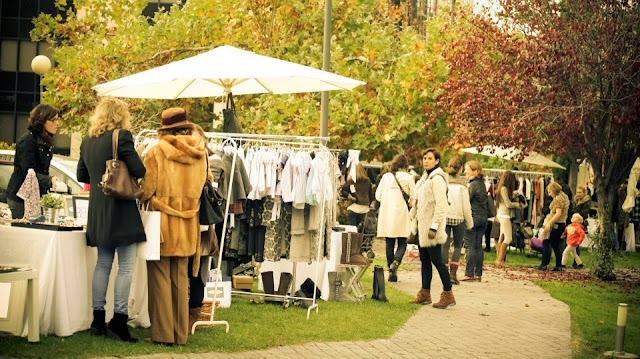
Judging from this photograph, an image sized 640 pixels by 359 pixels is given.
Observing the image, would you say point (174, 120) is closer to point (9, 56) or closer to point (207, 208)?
point (207, 208)

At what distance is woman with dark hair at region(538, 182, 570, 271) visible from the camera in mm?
19766

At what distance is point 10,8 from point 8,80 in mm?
3631

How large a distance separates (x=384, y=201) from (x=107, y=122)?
815 cm

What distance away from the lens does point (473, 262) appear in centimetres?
1702

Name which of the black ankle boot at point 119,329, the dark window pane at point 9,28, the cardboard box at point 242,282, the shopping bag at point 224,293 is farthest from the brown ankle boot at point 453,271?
the dark window pane at point 9,28

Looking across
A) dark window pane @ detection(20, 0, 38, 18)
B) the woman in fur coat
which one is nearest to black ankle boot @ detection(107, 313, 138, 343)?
the woman in fur coat

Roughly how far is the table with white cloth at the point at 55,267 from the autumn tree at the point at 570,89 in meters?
11.2

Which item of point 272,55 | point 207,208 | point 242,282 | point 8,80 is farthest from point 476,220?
point 8,80

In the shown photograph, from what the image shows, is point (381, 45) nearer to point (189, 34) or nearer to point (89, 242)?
point (189, 34)

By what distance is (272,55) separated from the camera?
2530 centimetres

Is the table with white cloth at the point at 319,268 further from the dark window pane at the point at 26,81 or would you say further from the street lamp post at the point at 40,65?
the dark window pane at the point at 26,81

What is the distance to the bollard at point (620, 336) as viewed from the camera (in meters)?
9.72

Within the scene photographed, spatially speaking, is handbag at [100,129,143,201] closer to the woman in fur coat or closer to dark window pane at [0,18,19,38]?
the woman in fur coat

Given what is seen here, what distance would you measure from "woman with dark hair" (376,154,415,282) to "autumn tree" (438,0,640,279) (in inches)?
141
